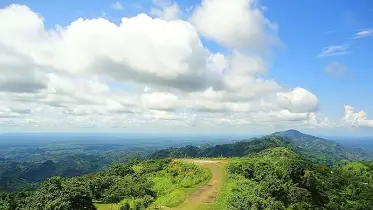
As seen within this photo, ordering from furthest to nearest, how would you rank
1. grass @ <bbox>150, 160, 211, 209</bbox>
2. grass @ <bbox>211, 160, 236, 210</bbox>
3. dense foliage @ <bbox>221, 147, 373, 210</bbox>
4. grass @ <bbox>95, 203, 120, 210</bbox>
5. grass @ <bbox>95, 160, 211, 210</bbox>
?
grass @ <bbox>95, 203, 120, 210</bbox>
dense foliage @ <bbox>221, 147, 373, 210</bbox>
grass @ <bbox>95, 160, 211, 210</bbox>
grass @ <bbox>150, 160, 211, 209</bbox>
grass @ <bbox>211, 160, 236, 210</bbox>

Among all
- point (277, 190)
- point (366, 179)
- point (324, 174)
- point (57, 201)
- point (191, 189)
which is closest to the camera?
point (57, 201)

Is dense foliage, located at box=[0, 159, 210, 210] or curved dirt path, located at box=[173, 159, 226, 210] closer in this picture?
dense foliage, located at box=[0, 159, 210, 210]

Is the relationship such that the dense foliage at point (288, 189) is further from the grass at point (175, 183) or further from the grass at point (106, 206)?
the grass at point (106, 206)

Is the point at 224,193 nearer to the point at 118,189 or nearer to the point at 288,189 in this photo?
the point at 288,189

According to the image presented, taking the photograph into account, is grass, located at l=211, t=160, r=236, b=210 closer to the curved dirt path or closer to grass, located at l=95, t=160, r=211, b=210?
the curved dirt path

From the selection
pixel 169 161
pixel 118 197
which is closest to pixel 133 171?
pixel 169 161

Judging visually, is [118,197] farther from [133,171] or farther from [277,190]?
[277,190]

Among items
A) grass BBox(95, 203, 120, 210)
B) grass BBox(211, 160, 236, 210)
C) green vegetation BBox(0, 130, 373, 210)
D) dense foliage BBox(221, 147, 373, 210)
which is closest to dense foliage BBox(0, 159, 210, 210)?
green vegetation BBox(0, 130, 373, 210)

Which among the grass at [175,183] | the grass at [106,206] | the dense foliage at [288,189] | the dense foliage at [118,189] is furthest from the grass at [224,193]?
the grass at [106,206]
